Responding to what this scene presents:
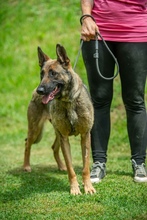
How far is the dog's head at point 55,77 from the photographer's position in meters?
4.82

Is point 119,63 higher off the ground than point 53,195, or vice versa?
point 119,63

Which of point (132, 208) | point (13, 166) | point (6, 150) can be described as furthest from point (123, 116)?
point (132, 208)

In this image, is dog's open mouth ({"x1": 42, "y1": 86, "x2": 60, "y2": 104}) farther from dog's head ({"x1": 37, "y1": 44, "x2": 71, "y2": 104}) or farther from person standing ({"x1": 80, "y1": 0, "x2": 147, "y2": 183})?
person standing ({"x1": 80, "y1": 0, "x2": 147, "y2": 183})

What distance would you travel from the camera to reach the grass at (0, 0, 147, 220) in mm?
4570

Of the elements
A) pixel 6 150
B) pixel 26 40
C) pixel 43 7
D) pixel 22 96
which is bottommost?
pixel 6 150

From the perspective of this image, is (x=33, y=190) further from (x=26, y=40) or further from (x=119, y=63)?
(x=26, y=40)

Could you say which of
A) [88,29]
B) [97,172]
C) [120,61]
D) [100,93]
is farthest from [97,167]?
[88,29]

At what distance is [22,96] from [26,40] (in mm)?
2393

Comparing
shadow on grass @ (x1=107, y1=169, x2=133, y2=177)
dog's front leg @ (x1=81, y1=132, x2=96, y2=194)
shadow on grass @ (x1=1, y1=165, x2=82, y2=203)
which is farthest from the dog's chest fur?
shadow on grass @ (x1=107, y1=169, x2=133, y2=177)

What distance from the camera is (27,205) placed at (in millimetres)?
4746

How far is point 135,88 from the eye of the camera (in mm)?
5547

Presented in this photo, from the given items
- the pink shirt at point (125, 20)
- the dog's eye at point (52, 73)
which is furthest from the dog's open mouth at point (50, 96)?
the pink shirt at point (125, 20)

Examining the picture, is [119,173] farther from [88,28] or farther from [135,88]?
[88,28]

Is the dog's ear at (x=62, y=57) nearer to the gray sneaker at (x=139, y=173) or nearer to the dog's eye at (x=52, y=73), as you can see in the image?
the dog's eye at (x=52, y=73)
